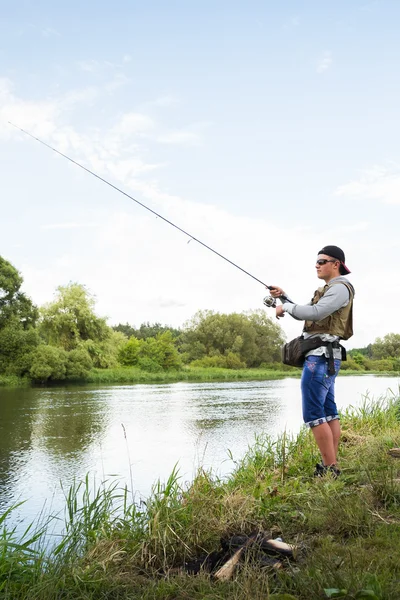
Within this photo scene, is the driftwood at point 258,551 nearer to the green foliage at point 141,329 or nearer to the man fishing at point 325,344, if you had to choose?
the man fishing at point 325,344

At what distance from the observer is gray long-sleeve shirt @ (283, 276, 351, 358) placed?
Answer: 380cm

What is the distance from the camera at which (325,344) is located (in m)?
3.90

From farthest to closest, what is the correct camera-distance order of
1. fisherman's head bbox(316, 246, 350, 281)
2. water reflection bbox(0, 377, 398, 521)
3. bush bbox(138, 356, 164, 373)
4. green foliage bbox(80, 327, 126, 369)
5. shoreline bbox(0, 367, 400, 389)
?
bush bbox(138, 356, 164, 373) → green foliage bbox(80, 327, 126, 369) → shoreline bbox(0, 367, 400, 389) → water reflection bbox(0, 377, 398, 521) → fisherman's head bbox(316, 246, 350, 281)

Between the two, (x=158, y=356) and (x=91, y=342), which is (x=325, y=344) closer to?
(x=91, y=342)

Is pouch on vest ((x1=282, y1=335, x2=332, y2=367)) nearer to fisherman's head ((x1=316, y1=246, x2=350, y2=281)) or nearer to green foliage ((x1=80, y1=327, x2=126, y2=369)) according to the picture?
fisherman's head ((x1=316, y1=246, x2=350, y2=281))

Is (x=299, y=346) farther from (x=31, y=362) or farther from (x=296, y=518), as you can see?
(x=31, y=362)

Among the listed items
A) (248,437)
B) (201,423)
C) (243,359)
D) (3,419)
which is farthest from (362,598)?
(243,359)

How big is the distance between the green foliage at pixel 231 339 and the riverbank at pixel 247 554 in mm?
46229

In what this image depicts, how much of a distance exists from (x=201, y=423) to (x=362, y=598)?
939cm

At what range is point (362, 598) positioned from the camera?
1.86 m

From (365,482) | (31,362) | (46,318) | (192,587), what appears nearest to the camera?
(192,587)

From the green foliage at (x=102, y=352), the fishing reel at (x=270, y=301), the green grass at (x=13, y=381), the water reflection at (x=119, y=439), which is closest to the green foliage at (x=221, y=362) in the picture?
the green foliage at (x=102, y=352)

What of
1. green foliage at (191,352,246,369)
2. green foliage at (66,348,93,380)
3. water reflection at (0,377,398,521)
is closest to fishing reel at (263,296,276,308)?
water reflection at (0,377,398,521)

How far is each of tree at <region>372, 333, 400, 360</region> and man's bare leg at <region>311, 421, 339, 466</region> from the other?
65358mm
